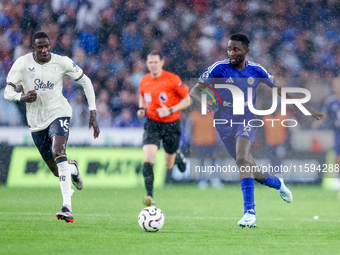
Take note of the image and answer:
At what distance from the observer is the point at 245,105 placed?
6.12 m

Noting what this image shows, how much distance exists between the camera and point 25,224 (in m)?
5.88

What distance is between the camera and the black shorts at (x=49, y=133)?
6305 millimetres

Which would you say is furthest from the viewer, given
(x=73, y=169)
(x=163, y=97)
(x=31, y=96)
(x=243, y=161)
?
(x=163, y=97)

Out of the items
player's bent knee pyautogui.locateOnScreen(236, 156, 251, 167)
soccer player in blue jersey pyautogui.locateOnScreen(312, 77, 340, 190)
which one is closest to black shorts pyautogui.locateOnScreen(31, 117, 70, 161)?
player's bent knee pyautogui.locateOnScreen(236, 156, 251, 167)

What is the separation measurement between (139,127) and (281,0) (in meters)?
6.37

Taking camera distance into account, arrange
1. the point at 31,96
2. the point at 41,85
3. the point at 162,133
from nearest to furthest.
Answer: the point at 31,96 → the point at 41,85 → the point at 162,133

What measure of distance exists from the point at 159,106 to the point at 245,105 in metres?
2.35

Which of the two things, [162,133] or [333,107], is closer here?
[162,133]

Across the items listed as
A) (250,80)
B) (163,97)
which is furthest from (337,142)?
(250,80)

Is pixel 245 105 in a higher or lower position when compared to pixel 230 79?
lower

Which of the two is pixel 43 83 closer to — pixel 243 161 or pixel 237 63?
pixel 237 63

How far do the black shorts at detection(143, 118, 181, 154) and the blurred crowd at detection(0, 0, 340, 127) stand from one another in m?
4.24

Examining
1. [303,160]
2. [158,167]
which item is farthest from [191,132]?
[303,160]

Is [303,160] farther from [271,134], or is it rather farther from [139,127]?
[139,127]
